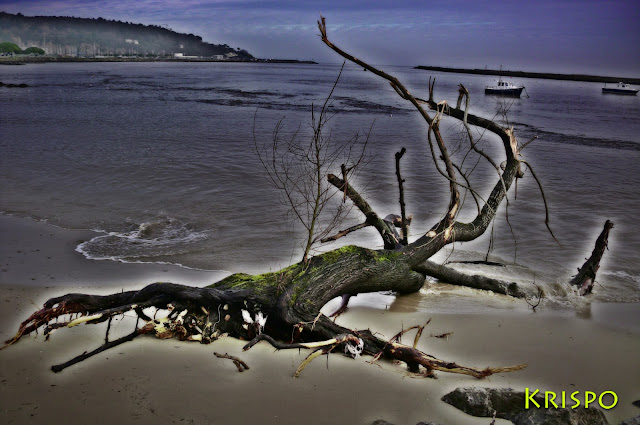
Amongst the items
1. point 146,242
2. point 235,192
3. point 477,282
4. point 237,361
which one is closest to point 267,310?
point 237,361

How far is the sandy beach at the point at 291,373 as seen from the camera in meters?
3.26

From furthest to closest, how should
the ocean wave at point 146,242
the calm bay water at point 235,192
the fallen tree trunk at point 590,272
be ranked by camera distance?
1. the calm bay water at point 235,192
2. the ocean wave at point 146,242
3. the fallen tree trunk at point 590,272

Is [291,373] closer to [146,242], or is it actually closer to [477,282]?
[477,282]

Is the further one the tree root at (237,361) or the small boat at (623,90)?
the small boat at (623,90)

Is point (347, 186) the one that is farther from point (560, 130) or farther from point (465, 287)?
point (560, 130)

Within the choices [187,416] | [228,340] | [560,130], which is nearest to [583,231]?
[228,340]

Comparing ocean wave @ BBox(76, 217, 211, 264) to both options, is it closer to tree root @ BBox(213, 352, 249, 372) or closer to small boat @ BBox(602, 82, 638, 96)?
tree root @ BBox(213, 352, 249, 372)

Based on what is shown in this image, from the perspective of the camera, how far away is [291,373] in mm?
3795

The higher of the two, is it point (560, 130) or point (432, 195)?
point (560, 130)

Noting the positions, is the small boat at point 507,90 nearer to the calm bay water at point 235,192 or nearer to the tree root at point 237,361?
the calm bay water at point 235,192

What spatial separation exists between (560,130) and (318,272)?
970 inches

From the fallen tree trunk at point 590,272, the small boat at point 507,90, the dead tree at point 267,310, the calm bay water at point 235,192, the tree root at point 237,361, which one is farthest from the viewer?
the small boat at point 507,90

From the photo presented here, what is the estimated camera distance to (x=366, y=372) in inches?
153

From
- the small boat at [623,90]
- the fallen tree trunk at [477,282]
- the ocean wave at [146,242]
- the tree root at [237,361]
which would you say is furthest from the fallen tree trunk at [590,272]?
the small boat at [623,90]
